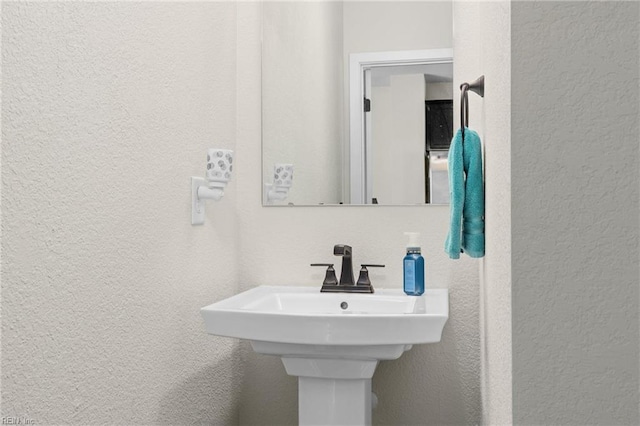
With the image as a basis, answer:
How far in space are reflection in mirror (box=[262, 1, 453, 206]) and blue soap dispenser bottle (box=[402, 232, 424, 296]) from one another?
244mm

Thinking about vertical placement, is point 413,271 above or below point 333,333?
above

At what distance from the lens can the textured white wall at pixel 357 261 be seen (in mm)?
1978

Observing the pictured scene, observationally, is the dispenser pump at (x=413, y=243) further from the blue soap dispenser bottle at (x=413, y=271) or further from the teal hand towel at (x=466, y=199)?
the teal hand towel at (x=466, y=199)

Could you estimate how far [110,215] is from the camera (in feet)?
4.53

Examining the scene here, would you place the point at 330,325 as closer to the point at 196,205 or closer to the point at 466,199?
the point at 466,199

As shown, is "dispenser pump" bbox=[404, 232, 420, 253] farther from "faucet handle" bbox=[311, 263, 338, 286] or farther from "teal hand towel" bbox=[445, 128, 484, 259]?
"teal hand towel" bbox=[445, 128, 484, 259]

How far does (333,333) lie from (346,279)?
486 millimetres

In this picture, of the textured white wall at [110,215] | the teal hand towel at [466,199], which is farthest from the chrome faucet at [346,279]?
the teal hand towel at [466,199]

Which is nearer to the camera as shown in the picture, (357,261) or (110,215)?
(110,215)

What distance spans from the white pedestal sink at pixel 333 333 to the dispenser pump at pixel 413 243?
0.49 feet
